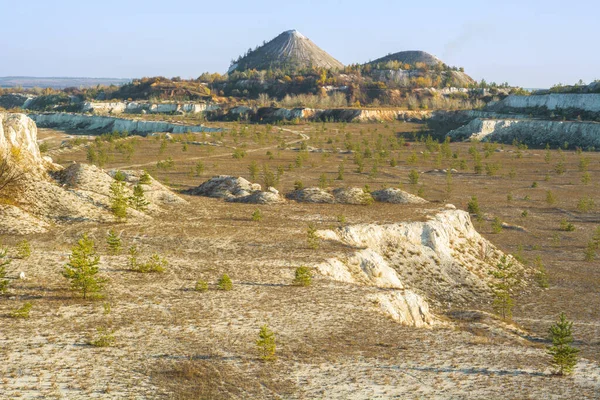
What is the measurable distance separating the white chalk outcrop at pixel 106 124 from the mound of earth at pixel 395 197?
78.0 metres

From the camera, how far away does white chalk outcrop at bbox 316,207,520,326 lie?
2627 centimetres

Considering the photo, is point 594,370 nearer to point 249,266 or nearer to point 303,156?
point 249,266

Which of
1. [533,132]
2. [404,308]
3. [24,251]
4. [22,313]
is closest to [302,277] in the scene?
[404,308]

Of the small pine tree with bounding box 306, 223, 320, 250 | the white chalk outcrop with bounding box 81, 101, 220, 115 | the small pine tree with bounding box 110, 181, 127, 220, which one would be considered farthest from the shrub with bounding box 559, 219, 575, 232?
the white chalk outcrop with bounding box 81, 101, 220, 115

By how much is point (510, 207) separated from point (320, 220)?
85.2 feet

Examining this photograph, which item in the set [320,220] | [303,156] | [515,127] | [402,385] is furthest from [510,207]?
[515,127]

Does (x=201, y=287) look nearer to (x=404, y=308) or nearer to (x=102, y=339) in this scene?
(x=102, y=339)

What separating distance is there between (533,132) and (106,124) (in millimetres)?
87702

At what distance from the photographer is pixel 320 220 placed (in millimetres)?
34250

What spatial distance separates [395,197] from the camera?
137 feet

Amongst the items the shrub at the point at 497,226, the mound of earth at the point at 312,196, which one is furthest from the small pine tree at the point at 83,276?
the shrub at the point at 497,226

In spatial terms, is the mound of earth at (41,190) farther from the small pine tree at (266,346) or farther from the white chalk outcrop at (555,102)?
the white chalk outcrop at (555,102)

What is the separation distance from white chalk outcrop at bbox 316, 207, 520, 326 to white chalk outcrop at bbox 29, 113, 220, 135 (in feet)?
284

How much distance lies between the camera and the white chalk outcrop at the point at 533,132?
358 ft
